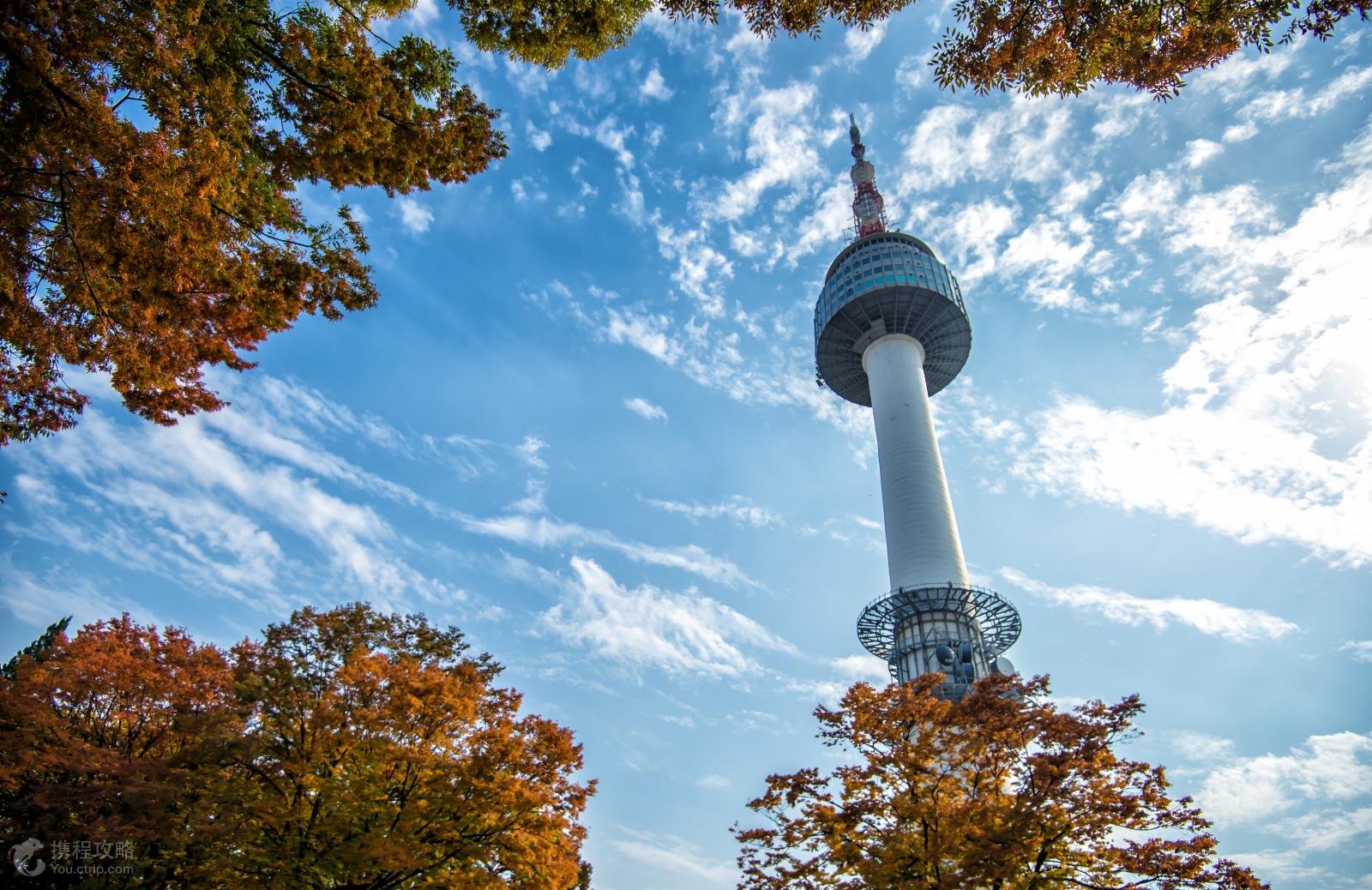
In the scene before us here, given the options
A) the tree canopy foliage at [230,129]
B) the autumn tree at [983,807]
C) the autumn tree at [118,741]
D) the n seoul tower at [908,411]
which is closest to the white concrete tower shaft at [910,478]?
the n seoul tower at [908,411]

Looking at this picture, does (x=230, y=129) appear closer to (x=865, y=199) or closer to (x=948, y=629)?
(x=948, y=629)

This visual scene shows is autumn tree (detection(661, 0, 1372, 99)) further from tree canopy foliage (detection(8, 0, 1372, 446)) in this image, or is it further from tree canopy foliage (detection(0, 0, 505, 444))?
tree canopy foliage (detection(0, 0, 505, 444))

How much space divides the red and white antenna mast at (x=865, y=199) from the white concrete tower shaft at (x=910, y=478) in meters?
16.8

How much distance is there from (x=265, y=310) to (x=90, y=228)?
220 centimetres

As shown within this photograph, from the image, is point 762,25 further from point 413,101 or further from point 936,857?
point 936,857

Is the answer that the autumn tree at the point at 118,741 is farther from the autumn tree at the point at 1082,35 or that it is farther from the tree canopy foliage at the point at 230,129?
the autumn tree at the point at 1082,35

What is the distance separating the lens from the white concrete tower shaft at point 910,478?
51.6 meters

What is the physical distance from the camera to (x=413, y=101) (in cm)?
995

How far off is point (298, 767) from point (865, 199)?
252 feet

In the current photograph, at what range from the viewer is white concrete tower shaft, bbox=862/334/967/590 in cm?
5159

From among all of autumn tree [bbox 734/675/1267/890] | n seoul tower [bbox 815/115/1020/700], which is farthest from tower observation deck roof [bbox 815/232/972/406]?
autumn tree [bbox 734/675/1267/890]

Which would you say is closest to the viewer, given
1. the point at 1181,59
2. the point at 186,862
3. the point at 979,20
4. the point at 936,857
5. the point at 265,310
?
the point at 1181,59

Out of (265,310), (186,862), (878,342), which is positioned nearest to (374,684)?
(186,862)

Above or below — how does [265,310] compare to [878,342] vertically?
below
